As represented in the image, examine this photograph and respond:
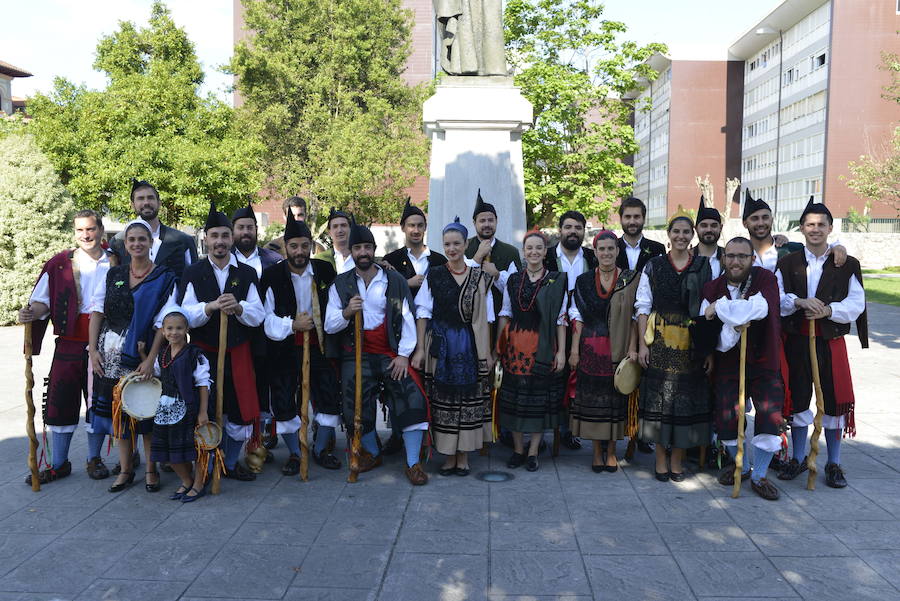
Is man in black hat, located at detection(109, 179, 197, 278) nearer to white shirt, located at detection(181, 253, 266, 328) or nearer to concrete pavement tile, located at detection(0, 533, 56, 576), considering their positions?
white shirt, located at detection(181, 253, 266, 328)

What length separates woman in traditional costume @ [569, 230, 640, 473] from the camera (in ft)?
17.6

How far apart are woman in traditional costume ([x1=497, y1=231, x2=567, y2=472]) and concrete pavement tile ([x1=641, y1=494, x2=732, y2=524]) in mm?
1003

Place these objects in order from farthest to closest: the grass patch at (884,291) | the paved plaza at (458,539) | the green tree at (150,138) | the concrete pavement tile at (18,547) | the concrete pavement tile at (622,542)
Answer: the grass patch at (884,291)
the green tree at (150,138)
the concrete pavement tile at (622,542)
the concrete pavement tile at (18,547)
the paved plaza at (458,539)

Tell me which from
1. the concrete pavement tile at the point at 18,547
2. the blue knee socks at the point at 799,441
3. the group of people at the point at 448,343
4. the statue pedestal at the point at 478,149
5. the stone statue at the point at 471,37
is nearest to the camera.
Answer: the concrete pavement tile at the point at 18,547

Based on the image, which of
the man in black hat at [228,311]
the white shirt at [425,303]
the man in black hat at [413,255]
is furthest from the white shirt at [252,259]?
the white shirt at [425,303]

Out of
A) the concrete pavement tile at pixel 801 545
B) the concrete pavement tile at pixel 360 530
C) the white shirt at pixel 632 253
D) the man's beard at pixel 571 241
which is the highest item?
the man's beard at pixel 571 241

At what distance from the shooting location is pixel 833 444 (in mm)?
5211

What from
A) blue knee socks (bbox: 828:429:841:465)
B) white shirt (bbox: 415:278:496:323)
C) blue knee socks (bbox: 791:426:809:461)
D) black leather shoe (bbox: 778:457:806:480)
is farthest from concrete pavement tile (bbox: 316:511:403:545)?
blue knee socks (bbox: 828:429:841:465)

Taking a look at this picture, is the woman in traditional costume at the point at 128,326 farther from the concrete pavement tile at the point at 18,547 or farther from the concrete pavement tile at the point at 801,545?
the concrete pavement tile at the point at 801,545

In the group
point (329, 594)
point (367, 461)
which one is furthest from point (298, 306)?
point (329, 594)

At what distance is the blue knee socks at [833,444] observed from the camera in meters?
5.18

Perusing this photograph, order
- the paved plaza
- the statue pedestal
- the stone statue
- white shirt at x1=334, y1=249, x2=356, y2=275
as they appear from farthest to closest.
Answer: the stone statue < the statue pedestal < white shirt at x1=334, y1=249, x2=356, y2=275 < the paved plaza

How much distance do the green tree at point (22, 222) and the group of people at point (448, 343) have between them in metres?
9.47

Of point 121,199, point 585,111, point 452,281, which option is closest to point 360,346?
point 452,281
